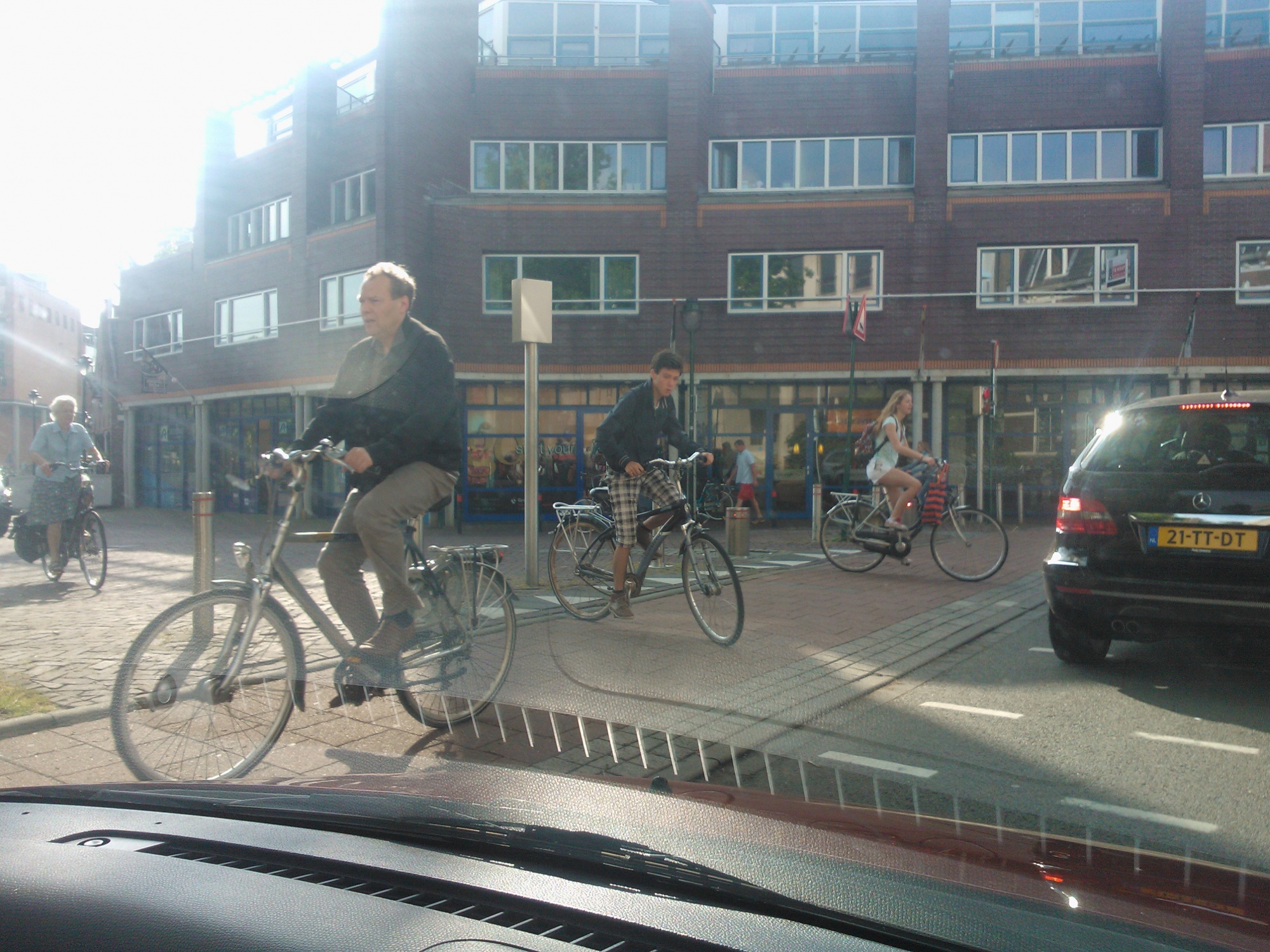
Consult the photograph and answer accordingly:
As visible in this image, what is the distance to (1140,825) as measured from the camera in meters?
3.17

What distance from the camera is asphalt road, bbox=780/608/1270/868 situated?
10.6 ft

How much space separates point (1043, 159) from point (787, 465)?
8.53 metres

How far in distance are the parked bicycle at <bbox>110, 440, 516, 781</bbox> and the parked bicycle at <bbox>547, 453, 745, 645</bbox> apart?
2132 millimetres

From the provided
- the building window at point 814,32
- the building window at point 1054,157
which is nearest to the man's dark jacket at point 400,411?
the building window at point 1054,157

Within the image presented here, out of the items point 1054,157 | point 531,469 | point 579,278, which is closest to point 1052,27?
point 1054,157

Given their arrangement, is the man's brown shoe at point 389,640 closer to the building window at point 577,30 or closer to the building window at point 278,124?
the building window at point 577,30

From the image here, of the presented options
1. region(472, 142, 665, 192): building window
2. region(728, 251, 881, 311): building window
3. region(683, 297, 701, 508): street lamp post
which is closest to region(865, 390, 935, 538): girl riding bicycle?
region(683, 297, 701, 508): street lamp post

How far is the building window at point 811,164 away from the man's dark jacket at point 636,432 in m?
15.9

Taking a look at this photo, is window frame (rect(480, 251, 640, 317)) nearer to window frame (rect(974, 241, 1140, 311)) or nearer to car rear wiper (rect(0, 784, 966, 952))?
window frame (rect(974, 241, 1140, 311))

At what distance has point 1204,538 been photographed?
191 inches

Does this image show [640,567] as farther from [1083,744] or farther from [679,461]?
[1083,744]

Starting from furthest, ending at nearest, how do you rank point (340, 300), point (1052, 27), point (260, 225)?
point (260, 225) → point (340, 300) → point (1052, 27)

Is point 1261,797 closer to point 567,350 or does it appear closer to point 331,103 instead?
point 567,350

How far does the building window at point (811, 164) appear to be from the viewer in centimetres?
2092
